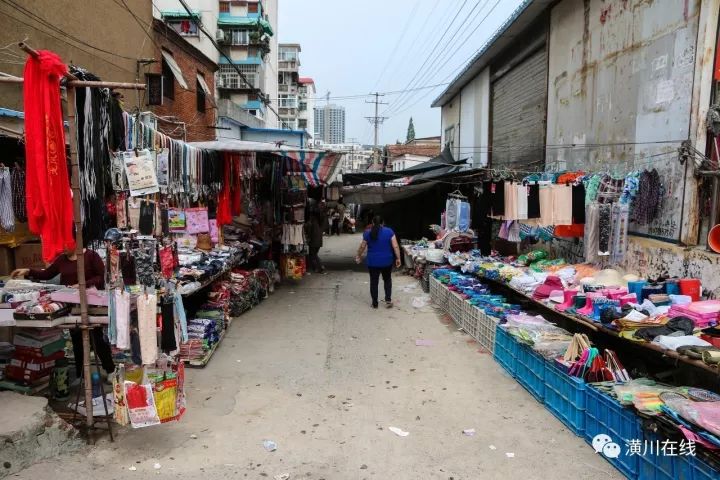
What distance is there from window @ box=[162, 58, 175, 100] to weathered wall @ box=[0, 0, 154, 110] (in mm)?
1533

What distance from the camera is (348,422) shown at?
15.4 feet

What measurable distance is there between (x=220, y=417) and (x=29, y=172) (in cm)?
274

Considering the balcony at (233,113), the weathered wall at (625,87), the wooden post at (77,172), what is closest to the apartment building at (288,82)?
the balcony at (233,113)

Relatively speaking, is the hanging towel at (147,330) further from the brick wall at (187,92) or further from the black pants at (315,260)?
the brick wall at (187,92)

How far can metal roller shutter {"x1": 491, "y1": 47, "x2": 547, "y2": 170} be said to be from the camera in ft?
35.0

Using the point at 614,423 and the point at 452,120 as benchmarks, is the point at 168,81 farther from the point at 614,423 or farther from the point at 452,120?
the point at 614,423

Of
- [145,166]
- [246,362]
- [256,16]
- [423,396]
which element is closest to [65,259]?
[145,166]

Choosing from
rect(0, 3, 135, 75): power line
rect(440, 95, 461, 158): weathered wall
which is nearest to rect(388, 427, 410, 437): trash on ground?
rect(0, 3, 135, 75): power line

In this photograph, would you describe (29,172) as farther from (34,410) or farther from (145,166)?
(34,410)

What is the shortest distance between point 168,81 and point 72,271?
43.3ft

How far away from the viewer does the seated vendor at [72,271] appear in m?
5.08

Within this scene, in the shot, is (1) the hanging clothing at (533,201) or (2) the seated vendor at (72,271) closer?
(2) the seated vendor at (72,271)

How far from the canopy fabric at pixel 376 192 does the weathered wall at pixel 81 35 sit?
21.3 ft

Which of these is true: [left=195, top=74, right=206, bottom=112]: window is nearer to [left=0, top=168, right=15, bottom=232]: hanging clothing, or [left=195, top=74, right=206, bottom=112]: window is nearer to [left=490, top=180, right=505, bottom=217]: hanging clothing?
[left=0, top=168, right=15, bottom=232]: hanging clothing
